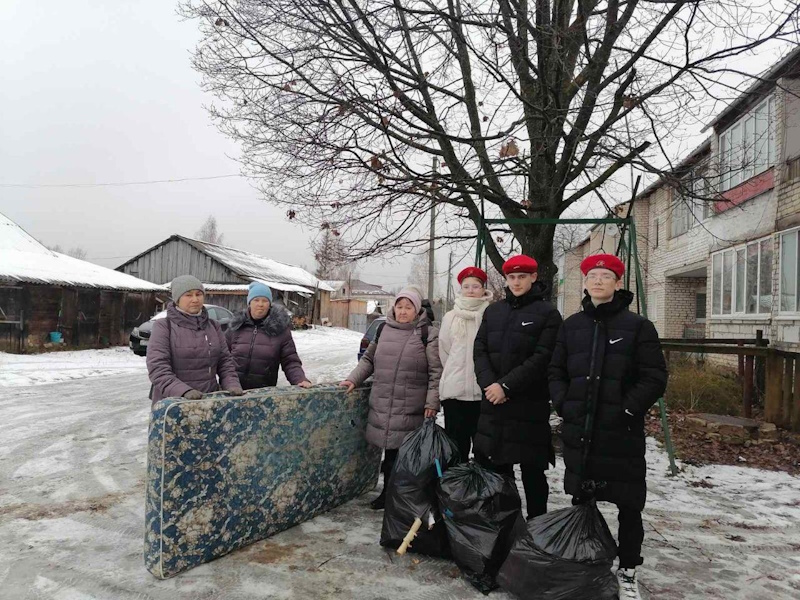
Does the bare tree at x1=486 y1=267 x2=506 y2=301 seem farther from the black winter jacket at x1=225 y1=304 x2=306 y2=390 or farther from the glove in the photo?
the glove

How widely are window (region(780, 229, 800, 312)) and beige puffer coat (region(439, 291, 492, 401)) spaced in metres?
7.39

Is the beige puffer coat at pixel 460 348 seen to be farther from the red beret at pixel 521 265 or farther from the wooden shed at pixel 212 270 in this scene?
the wooden shed at pixel 212 270

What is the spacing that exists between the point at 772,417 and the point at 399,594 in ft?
18.9

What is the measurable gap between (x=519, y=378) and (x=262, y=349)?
196 cm

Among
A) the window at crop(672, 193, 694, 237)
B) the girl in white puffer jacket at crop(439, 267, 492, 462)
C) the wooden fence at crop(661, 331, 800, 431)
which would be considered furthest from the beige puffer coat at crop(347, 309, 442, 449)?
the window at crop(672, 193, 694, 237)

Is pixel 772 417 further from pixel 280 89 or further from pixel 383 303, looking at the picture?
pixel 383 303

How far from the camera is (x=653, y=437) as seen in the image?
6.35m

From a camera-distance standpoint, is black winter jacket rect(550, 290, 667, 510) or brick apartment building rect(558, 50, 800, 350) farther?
brick apartment building rect(558, 50, 800, 350)

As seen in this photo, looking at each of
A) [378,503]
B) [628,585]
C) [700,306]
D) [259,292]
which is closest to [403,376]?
[378,503]

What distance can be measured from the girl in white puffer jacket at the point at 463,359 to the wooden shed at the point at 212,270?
2401cm

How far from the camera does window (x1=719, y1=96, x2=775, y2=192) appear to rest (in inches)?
241

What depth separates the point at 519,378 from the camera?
315 cm

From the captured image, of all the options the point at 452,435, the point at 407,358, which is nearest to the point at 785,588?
the point at 452,435

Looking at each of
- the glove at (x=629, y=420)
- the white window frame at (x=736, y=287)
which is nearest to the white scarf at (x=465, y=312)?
the glove at (x=629, y=420)
